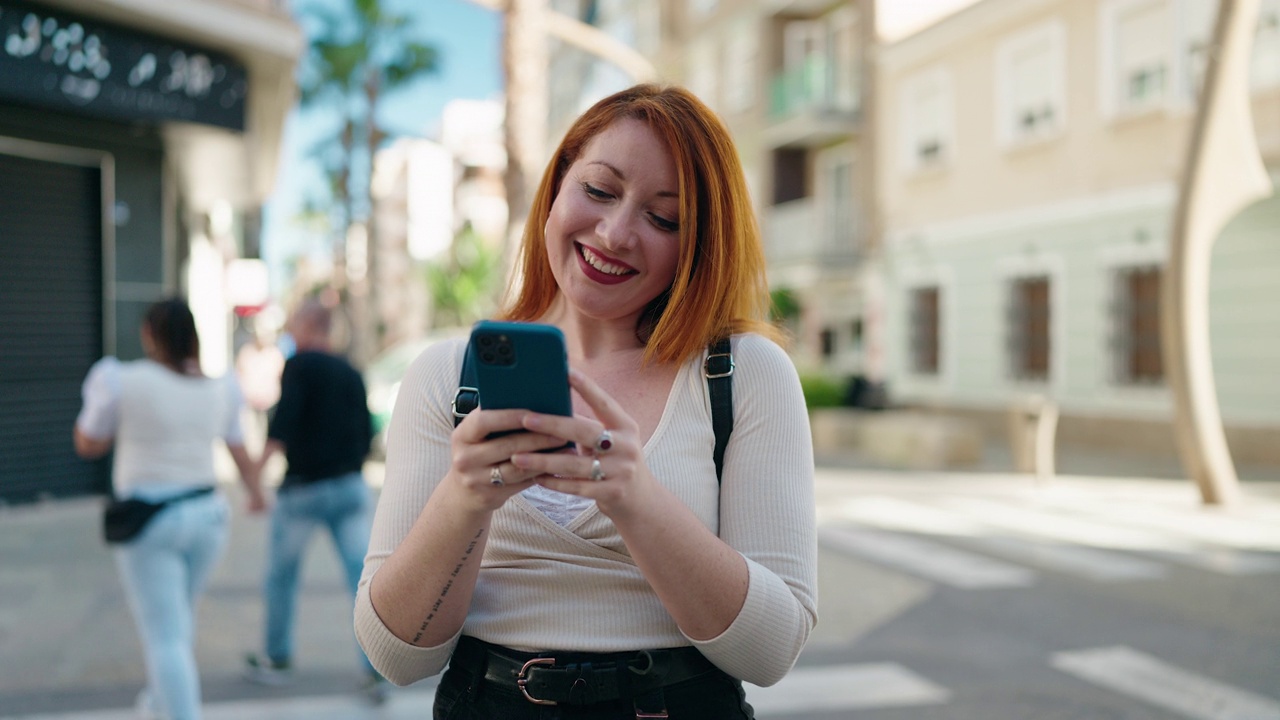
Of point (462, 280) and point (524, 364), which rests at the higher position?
point (462, 280)

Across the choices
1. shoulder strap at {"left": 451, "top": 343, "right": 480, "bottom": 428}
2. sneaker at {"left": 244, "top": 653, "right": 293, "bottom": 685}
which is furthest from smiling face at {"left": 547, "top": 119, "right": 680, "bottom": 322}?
sneaker at {"left": 244, "top": 653, "right": 293, "bottom": 685}

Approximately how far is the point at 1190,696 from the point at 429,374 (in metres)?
4.72

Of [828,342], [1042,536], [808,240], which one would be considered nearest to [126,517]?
Result: [1042,536]

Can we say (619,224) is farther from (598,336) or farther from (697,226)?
(598,336)

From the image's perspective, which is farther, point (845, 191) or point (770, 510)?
point (845, 191)

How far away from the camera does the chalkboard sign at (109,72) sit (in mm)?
8648

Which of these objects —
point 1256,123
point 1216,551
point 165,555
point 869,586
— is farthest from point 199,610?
point 1256,123

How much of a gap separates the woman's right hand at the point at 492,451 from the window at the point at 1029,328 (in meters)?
19.0

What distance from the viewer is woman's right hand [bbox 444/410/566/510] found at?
1.33m

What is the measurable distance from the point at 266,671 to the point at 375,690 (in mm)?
653

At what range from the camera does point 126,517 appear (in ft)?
12.9

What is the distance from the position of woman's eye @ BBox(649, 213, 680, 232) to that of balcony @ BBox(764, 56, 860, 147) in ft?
81.2

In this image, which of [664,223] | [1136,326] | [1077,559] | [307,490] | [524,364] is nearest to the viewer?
[524,364]

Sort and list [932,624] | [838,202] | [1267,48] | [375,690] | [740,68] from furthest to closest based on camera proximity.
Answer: [740,68]
[838,202]
[1267,48]
[932,624]
[375,690]
